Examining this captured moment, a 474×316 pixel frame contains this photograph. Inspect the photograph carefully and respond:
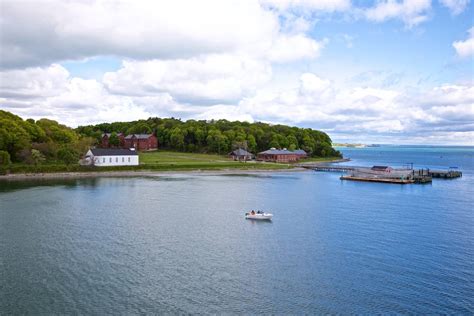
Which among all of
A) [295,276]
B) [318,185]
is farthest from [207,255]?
[318,185]

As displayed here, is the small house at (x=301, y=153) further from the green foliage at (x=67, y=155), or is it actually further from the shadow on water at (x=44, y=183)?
the shadow on water at (x=44, y=183)

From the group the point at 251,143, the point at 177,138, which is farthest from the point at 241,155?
the point at 177,138

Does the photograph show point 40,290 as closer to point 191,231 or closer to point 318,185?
point 191,231

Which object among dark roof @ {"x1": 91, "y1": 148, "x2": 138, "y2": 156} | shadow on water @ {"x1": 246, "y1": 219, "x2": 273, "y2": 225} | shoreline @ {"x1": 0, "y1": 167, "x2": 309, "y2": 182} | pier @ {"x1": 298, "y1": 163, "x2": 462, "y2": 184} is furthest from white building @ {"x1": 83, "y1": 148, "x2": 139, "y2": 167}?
shadow on water @ {"x1": 246, "y1": 219, "x2": 273, "y2": 225}

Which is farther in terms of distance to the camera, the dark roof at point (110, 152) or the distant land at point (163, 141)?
the dark roof at point (110, 152)

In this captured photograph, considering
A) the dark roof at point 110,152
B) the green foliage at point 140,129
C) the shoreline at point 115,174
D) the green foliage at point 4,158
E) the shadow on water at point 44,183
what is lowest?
the shadow on water at point 44,183

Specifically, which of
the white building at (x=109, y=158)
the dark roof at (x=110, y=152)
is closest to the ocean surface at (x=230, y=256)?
the white building at (x=109, y=158)

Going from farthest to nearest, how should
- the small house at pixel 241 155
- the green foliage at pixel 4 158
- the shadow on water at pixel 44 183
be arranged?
the small house at pixel 241 155 → the green foliage at pixel 4 158 → the shadow on water at pixel 44 183
